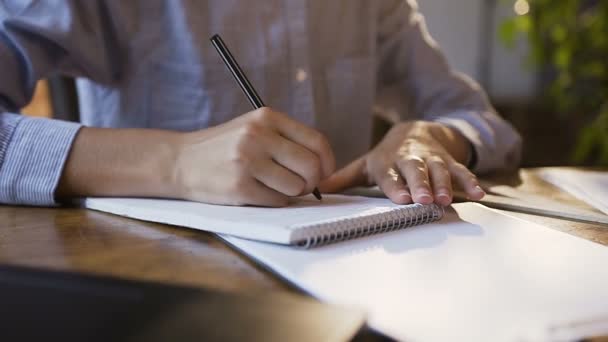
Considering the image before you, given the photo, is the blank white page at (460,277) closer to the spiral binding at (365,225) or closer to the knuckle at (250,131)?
the spiral binding at (365,225)

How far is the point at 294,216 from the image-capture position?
0.51 metres

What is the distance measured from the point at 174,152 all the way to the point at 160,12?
33 centimetres

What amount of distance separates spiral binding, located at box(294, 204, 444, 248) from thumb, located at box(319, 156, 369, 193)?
218 millimetres

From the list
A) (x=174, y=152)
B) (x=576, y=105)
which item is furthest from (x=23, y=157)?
(x=576, y=105)

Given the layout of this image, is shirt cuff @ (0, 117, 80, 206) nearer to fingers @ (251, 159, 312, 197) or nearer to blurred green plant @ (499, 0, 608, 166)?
fingers @ (251, 159, 312, 197)

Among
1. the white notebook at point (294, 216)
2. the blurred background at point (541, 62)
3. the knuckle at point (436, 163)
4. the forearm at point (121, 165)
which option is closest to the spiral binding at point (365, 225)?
the white notebook at point (294, 216)

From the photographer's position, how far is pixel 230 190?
57 centimetres

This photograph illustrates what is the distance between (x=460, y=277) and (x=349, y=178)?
38 cm

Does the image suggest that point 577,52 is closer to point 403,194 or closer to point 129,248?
point 403,194

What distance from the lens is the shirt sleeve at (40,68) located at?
636mm

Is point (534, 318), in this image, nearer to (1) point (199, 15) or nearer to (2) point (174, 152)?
(2) point (174, 152)

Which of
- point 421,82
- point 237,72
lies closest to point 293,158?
point 237,72

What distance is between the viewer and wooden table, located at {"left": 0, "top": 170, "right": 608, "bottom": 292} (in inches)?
16.0

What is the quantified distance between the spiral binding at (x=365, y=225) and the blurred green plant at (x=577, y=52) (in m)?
1.71
